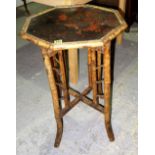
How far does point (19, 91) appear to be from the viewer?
2.14 meters

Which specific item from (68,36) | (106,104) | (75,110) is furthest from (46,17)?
(75,110)

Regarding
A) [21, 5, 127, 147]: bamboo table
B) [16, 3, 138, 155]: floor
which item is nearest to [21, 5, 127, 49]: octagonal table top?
[21, 5, 127, 147]: bamboo table

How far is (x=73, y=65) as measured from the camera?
6.68 feet

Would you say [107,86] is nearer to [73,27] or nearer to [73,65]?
[73,27]

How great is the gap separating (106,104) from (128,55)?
1214 millimetres

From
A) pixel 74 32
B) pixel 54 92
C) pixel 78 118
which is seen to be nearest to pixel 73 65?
pixel 78 118

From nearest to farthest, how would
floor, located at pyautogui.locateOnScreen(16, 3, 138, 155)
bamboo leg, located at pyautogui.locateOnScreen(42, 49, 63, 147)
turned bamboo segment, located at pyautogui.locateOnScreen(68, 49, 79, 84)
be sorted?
bamboo leg, located at pyautogui.locateOnScreen(42, 49, 63, 147) < floor, located at pyautogui.locateOnScreen(16, 3, 138, 155) < turned bamboo segment, located at pyautogui.locateOnScreen(68, 49, 79, 84)

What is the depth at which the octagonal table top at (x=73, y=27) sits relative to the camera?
114 cm

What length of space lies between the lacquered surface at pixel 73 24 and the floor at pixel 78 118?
0.80 meters

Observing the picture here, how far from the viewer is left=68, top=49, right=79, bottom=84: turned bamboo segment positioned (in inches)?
77.3

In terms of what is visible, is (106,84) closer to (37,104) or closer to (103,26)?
(103,26)

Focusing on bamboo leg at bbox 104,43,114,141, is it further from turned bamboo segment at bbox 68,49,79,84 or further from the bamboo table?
turned bamboo segment at bbox 68,49,79,84

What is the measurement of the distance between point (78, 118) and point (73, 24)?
806 millimetres

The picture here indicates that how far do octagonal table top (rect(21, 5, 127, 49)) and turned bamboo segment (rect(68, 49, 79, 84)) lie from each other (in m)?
0.51
